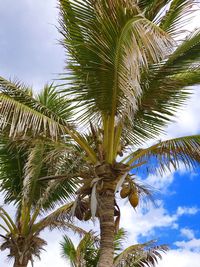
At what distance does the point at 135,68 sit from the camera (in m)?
5.86

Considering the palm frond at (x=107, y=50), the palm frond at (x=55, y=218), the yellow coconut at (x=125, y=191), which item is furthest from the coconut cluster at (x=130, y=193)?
the palm frond at (x=55, y=218)

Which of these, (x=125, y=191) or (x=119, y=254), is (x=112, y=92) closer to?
(x=125, y=191)

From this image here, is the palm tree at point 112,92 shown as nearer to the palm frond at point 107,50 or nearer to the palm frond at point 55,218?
the palm frond at point 107,50

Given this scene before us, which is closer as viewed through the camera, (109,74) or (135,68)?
(135,68)

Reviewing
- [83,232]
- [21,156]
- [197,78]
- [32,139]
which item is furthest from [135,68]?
[83,232]

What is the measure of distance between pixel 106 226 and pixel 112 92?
6.68 ft

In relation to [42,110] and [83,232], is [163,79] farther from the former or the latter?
[83,232]

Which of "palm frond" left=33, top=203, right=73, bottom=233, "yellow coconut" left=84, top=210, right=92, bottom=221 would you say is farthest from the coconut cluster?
"palm frond" left=33, top=203, right=73, bottom=233

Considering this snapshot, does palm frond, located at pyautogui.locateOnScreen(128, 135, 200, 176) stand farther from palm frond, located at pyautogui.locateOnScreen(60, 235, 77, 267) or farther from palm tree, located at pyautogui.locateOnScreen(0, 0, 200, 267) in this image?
palm frond, located at pyautogui.locateOnScreen(60, 235, 77, 267)

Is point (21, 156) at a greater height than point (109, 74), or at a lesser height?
greater

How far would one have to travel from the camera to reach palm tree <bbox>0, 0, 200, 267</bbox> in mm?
5934

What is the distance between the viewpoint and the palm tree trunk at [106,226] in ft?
21.3

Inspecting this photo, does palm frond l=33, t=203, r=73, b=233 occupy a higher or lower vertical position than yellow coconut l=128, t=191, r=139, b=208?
higher

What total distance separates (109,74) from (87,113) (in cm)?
122
